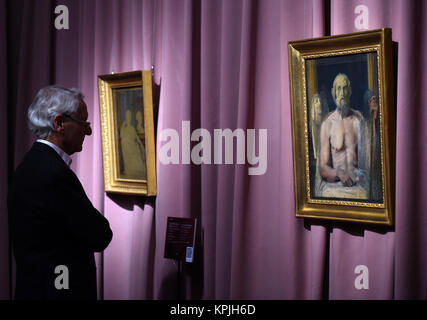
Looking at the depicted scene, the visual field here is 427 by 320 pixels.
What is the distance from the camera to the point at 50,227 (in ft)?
8.71

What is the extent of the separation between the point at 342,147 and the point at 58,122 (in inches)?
59.0

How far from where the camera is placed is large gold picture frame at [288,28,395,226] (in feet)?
8.25

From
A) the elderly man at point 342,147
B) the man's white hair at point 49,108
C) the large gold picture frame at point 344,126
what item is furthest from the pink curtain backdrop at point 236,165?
the man's white hair at point 49,108

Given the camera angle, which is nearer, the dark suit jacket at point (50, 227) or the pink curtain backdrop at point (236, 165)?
the pink curtain backdrop at point (236, 165)

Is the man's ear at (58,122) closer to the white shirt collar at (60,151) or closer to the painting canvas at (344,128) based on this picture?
the white shirt collar at (60,151)

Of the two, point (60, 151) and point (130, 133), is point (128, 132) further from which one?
point (60, 151)

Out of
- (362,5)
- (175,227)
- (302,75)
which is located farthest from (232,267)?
(362,5)

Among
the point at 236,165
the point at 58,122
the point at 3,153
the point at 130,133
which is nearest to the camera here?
the point at 58,122

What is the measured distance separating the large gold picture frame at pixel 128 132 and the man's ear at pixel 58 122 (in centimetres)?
77

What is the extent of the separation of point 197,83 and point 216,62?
0.19 meters

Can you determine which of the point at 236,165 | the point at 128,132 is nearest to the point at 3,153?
the point at 128,132

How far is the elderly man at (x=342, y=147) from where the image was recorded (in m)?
2.64

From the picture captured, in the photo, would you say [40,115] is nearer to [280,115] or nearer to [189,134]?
[189,134]

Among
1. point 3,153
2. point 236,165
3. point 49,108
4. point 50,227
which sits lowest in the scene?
point 50,227
